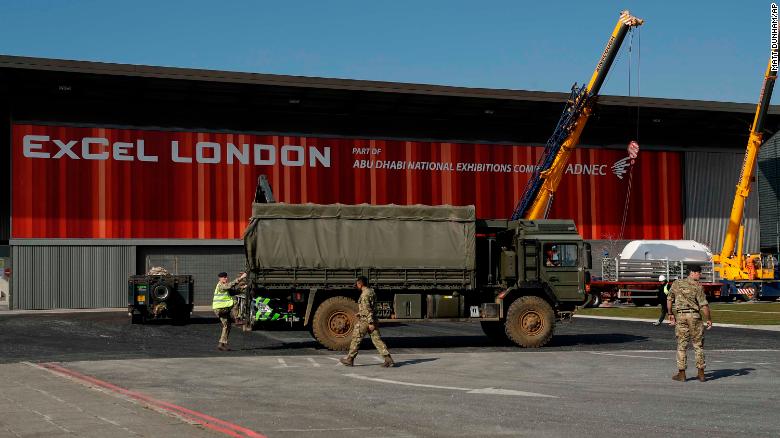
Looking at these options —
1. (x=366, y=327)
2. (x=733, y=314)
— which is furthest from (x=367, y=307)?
(x=733, y=314)

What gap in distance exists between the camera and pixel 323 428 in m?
10.7

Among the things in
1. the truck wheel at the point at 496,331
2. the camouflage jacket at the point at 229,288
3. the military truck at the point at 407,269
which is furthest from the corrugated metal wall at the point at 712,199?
the camouflage jacket at the point at 229,288

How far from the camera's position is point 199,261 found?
50.6 m

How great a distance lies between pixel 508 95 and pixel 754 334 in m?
29.4

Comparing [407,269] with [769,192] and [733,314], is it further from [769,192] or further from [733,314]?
[769,192]

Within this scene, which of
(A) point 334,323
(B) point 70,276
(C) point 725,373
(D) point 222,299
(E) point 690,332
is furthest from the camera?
(B) point 70,276

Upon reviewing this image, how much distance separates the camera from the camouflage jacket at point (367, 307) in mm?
17781

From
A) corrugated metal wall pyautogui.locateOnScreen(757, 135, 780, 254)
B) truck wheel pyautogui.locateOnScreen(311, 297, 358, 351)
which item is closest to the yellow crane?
corrugated metal wall pyautogui.locateOnScreen(757, 135, 780, 254)

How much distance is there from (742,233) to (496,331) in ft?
104

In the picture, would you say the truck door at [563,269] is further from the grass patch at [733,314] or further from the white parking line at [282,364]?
the grass patch at [733,314]

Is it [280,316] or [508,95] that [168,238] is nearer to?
[508,95]

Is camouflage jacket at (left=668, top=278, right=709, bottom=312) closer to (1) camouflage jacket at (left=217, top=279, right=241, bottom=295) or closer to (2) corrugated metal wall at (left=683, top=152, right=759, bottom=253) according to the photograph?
(1) camouflage jacket at (left=217, top=279, right=241, bottom=295)

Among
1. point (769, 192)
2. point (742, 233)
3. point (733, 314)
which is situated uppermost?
point (769, 192)

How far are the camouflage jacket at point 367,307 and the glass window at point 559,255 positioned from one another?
6541 millimetres
